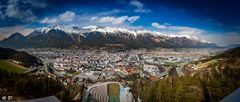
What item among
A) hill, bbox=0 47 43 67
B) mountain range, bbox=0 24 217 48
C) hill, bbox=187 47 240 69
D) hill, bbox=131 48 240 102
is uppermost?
mountain range, bbox=0 24 217 48

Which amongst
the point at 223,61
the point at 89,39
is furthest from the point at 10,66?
the point at 223,61

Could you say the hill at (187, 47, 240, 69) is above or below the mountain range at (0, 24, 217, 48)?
below

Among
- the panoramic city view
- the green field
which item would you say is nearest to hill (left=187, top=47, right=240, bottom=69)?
the panoramic city view

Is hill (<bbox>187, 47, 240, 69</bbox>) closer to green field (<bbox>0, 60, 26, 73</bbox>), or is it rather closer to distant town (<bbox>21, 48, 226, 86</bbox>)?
distant town (<bbox>21, 48, 226, 86</bbox>)

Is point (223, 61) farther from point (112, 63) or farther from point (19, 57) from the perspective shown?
point (19, 57)

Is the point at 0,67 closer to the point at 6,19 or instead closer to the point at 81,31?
the point at 6,19

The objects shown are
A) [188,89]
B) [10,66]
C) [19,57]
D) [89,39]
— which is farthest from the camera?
[89,39]

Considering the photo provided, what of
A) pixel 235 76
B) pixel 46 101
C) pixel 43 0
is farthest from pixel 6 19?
pixel 235 76

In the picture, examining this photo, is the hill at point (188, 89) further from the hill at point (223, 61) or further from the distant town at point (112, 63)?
the hill at point (223, 61)
